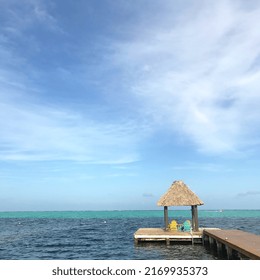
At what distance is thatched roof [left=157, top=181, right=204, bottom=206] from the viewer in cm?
3132

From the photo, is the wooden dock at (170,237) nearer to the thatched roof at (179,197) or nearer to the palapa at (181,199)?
the palapa at (181,199)

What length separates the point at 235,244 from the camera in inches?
794

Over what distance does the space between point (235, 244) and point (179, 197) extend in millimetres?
11614

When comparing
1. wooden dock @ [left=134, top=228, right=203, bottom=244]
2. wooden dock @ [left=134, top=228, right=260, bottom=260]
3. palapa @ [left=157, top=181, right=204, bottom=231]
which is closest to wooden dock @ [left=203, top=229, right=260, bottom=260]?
wooden dock @ [left=134, top=228, right=260, bottom=260]

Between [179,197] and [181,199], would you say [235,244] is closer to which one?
[181,199]

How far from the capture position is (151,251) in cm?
2662

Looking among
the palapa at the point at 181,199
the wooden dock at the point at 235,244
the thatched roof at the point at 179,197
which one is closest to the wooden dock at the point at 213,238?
the wooden dock at the point at 235,244

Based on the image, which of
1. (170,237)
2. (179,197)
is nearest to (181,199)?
(179,197)

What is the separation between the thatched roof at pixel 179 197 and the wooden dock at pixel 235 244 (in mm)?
3507

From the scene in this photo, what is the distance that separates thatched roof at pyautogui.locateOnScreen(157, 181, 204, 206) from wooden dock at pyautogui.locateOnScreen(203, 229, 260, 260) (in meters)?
3.51

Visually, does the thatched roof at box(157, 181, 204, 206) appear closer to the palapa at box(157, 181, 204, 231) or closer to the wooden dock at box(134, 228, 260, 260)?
the palapa at box(157, 181, 204, 231)
